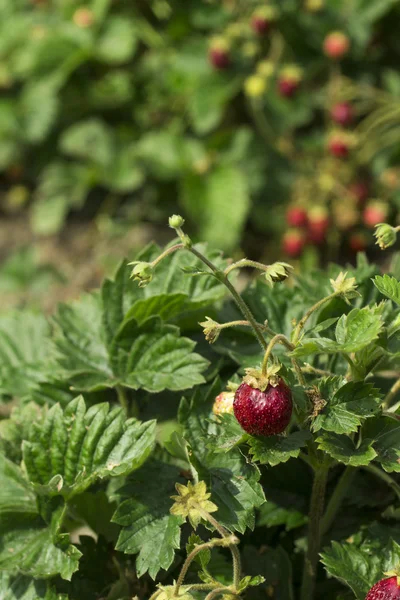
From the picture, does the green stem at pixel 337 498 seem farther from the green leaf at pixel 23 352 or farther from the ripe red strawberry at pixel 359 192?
the ripe red strawberry at pixel 359 192

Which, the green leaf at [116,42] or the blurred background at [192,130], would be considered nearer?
the blurred background at [192,130]

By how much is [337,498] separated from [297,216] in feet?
5.37

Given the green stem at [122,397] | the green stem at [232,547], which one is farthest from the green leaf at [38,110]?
the green stem at [232,547]

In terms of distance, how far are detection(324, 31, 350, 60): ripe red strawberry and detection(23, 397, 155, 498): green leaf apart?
74.3 inches

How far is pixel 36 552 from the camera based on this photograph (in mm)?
1115

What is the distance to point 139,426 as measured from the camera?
1126 millimetres

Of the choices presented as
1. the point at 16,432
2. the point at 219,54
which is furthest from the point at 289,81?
the point at 16,432

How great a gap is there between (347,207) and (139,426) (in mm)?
1717

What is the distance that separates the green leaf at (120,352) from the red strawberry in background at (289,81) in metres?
1.59

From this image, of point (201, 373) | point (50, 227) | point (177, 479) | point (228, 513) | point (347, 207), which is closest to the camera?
point (228, 513)

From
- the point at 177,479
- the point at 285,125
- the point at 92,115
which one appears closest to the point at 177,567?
the point at 177,479

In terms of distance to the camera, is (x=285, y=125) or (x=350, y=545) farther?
(x=285, y=125)

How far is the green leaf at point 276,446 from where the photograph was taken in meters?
0.97

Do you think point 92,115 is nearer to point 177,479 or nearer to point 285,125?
point 285,125
